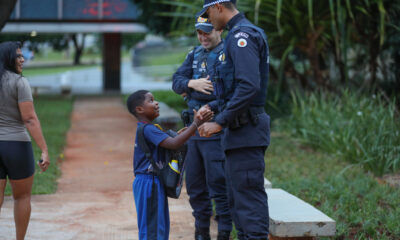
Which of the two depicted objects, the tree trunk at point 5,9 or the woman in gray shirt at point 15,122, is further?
the tree trunk at point 5,9

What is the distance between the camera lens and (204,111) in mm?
3385

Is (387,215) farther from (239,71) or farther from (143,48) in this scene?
(143,48)

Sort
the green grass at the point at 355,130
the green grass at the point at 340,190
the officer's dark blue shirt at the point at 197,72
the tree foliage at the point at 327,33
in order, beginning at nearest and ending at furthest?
the officer's dark blue shirt at the point at 197,72 < the green grass at the point at 340,190 < the green grass at the point at 355,130 < the tree foliage at the point at 327,33

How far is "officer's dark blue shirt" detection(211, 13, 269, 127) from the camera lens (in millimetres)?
3275

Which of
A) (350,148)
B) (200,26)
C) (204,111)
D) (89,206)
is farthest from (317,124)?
(204,111)

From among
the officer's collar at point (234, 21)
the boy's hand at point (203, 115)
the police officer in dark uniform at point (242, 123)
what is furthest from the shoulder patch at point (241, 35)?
the boy's hand at point (203, 115)

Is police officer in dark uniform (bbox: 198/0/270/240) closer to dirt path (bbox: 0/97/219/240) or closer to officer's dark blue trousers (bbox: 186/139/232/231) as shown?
officer's dark blue trousers (bbox: 186/139/232/231)

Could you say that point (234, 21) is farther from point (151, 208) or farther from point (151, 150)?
point (151, 208)

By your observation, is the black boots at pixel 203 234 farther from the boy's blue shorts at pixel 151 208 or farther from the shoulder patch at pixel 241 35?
the shoulder patch at pixel 241 35

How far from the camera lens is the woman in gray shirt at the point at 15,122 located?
375 cm

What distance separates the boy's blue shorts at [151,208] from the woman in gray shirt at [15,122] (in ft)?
2.55

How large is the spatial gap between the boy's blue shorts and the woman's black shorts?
2.73 feet

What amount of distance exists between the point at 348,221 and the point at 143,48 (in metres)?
37.2

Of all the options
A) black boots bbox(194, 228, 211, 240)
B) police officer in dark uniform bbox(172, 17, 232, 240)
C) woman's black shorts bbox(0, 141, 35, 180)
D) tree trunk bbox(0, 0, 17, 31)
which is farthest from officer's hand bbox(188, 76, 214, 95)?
tree trunk bbox(0, 0, 17, 31)
